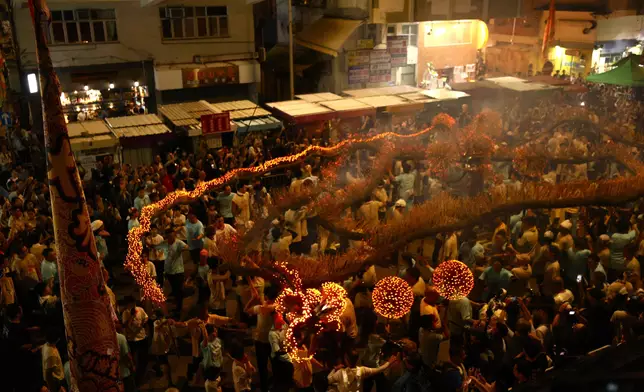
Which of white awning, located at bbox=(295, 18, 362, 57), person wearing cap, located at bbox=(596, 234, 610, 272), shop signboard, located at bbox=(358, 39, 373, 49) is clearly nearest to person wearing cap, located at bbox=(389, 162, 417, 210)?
person wearing cap, located at bbox=(596, 234, 610, 272)

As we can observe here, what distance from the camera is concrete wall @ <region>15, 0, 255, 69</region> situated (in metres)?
18.1

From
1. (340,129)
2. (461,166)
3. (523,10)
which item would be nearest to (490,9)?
(523,10)

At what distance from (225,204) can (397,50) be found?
1447 cm

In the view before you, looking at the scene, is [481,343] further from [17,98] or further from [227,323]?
[17,98]

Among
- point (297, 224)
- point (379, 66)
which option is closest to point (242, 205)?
point (297, 224)

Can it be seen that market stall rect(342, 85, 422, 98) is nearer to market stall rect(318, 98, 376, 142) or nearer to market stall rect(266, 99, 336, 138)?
market stall rect(318, 98, 376, 142)

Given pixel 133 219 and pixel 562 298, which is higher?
pixel 133 219

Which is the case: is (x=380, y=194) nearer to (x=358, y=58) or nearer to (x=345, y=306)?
(x=345, y=306)

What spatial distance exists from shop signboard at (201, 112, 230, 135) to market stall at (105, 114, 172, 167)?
90cm

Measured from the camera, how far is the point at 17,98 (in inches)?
749

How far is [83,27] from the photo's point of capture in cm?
1881

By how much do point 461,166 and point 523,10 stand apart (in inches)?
666

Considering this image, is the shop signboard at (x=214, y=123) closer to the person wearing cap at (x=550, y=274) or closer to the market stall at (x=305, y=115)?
the market stall at (x=305, y=115)

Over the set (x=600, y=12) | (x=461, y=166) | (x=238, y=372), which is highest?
(x=600, y=12)
